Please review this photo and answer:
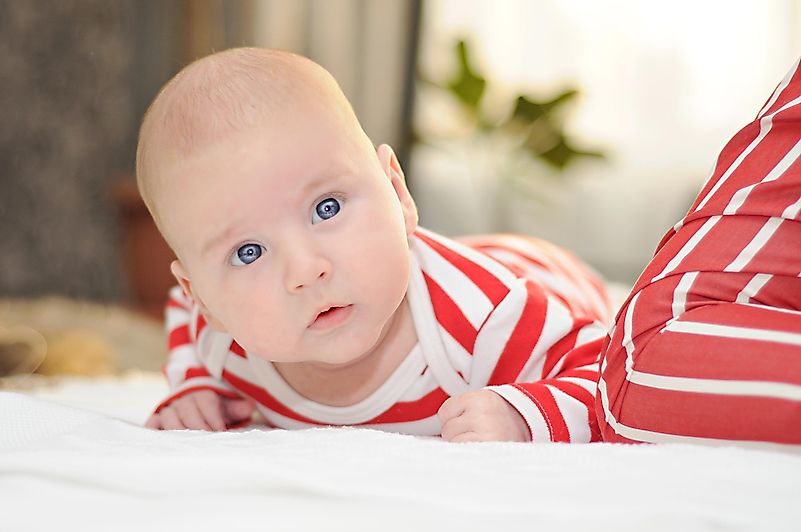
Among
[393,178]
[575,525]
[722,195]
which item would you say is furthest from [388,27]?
[575,525]

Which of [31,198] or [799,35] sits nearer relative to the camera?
[799,35]

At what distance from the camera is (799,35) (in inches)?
129

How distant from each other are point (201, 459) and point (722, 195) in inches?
18.0

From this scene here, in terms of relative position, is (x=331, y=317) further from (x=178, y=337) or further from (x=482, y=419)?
(x=178, y=337)

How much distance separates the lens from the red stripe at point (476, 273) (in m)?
1.03

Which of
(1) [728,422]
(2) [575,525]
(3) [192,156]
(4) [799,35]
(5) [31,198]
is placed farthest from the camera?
(5) [31,198]

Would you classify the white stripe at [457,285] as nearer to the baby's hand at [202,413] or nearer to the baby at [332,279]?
the baby at [332,279]

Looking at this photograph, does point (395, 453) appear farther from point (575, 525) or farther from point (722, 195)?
point (722, 195)

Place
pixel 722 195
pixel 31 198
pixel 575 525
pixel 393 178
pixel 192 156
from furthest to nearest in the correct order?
A: pixel 31 198 → pixel 393 178 → pixel 192 156 → pixel 722 195 → pixel 575 525

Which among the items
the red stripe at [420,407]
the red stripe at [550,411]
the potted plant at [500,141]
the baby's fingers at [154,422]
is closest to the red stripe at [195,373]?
the baby's fingers at [154,422]

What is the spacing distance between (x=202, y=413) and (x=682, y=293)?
0.58 m

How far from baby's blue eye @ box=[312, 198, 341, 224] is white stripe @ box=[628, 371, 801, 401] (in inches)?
12.1

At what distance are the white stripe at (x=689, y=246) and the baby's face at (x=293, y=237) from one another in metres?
0.26

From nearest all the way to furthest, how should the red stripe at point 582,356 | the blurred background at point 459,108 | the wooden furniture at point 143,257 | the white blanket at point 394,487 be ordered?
the white blanket at point 394,487, the red stripe at point 582,356, the blurred background at point 459,108, the wooden furniture at point 143,257
